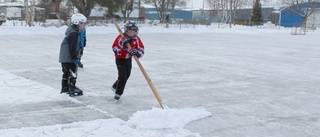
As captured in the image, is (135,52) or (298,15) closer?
(135,52)

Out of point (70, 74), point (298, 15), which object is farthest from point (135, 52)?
point (298, 15)

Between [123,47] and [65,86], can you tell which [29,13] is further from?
[123,47]

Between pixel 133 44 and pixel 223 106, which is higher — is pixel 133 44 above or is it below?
above

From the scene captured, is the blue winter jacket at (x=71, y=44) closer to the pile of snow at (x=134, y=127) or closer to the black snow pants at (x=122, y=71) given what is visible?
the black snow pants at (x=122, y=71)

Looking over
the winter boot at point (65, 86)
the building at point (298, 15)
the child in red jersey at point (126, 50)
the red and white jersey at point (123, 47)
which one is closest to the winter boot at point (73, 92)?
the winter boot at point (65, 86)

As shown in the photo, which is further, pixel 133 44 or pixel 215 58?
pixel 215 58

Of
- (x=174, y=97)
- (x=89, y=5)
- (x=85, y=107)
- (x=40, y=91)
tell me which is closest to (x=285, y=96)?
(x=174, y=97)

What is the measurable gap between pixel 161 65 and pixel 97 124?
21.7 ft

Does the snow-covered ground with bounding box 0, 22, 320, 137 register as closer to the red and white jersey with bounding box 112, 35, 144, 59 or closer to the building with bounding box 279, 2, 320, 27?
the red and white jersey with bounding box 112, 35, 144, 59

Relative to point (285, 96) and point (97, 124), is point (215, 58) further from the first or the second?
point (97, 124)

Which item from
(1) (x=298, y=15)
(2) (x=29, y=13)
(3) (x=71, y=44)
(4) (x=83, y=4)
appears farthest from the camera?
(1) (x=298, y=15)

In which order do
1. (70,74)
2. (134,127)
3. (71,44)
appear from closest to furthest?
(134,127)
(71,44)
(70,74)

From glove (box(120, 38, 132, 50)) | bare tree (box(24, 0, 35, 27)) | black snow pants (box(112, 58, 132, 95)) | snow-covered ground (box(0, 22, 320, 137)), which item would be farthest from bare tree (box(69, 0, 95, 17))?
glove (box(120, 38, 132, 50))

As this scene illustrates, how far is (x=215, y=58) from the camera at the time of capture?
1402cm
